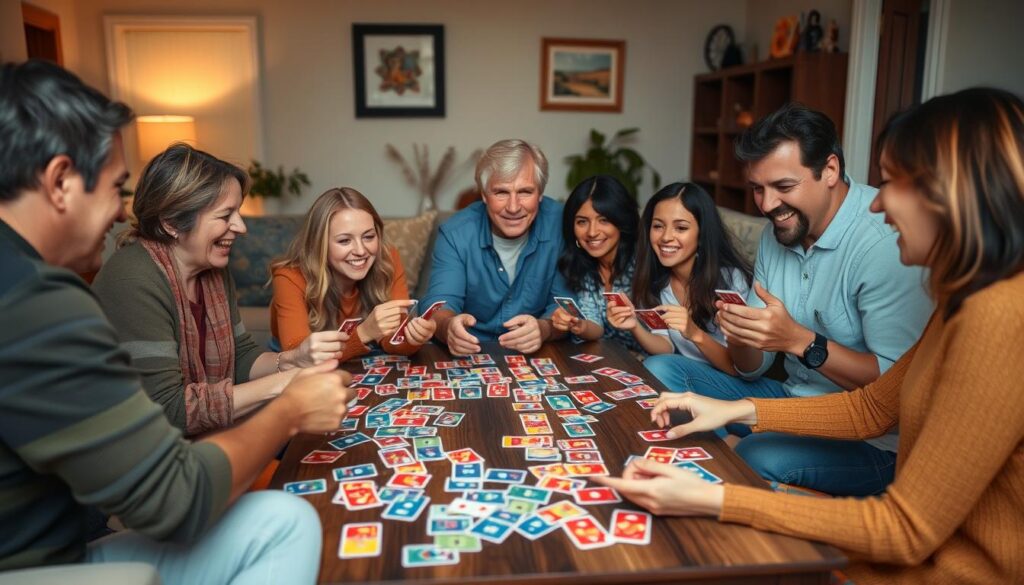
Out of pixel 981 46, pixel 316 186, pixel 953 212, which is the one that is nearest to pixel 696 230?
pixel 953 212

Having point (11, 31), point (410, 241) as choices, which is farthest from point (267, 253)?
point (11, 31)

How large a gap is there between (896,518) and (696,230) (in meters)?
1.60

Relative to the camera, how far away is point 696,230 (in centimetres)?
268

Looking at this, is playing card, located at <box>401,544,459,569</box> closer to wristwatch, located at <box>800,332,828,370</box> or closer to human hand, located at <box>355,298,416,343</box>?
human hand, located at <box>355,298,416,343</box>

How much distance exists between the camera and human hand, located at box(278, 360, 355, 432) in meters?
1.33

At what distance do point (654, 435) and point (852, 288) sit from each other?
885 millimetres

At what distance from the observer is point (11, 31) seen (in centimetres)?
479

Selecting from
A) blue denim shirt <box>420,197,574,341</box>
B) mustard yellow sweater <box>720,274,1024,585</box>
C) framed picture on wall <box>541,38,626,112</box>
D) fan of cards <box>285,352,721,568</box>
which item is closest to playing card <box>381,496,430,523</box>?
fan of cards <box>285,352,721,568</box>

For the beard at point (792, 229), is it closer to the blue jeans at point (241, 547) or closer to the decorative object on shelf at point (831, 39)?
the blue jeans at point (241, 547)

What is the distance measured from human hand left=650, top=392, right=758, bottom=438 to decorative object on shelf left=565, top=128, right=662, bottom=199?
4.75 m

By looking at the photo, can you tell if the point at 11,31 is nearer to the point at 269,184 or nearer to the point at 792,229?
the point at 269,184

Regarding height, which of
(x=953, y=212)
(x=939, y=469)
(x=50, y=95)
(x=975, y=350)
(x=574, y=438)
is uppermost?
(x=50, y=95)

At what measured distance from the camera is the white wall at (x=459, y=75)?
6.13 meters

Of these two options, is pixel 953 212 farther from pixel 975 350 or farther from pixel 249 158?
pixel 249 158
